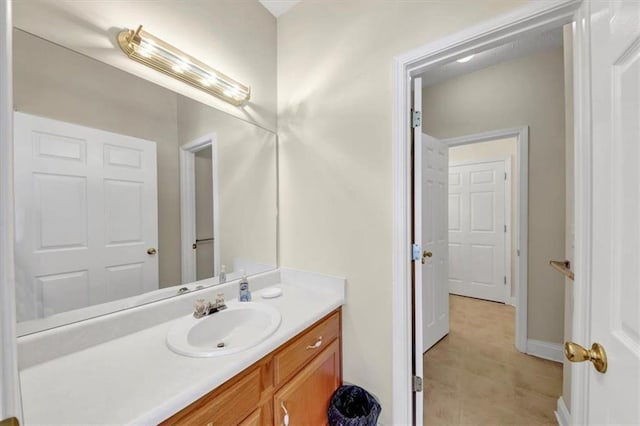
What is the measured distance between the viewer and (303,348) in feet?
3.82

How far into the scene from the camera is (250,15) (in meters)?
1.62

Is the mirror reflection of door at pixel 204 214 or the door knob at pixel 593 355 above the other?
the mirror reflection of door at pixel 204 214

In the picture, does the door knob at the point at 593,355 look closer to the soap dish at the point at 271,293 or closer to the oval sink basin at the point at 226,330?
the oval sink basin at the point at 226,330

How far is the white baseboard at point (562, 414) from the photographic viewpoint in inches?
55.7

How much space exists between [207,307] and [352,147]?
3.72 ft

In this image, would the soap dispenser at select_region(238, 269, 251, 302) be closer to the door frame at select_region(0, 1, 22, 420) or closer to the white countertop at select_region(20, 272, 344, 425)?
the white countertop at select_region(20, 272, 344, 425)

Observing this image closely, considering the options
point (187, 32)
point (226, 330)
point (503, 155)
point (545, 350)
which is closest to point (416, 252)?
point (226, 330)

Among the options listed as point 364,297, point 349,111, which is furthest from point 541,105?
point 364,297

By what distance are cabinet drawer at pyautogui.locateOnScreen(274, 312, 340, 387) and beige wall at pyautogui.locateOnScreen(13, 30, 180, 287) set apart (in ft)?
2.17

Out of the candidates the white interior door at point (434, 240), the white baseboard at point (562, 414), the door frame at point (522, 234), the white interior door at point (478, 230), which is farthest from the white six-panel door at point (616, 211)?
the white interior door at point (478, 230)

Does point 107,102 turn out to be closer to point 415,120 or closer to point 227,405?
point 227,405

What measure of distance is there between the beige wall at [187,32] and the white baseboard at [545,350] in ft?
9.46

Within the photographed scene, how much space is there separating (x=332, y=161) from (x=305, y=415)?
131 centimetres

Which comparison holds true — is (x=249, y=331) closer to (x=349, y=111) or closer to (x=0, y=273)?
(x=0, y=273)
